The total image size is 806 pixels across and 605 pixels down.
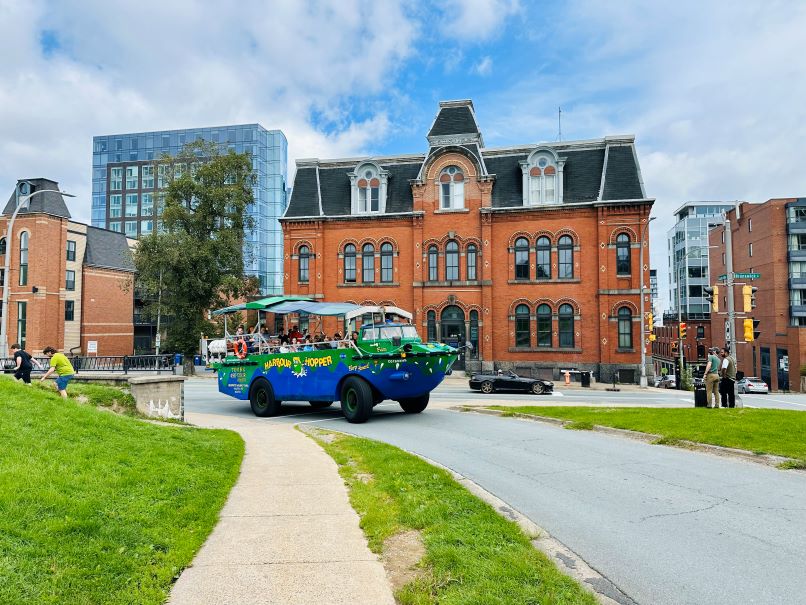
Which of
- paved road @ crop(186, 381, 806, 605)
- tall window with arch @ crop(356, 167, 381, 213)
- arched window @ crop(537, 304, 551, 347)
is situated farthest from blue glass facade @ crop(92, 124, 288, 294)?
paved road @ crop(186, 381, 806, 605)

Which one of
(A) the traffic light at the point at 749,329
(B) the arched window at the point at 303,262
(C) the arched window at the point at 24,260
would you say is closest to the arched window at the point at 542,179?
(B) the arched window at the point at 303,262

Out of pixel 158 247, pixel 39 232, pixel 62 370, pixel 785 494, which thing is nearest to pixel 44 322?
pixel 39 232

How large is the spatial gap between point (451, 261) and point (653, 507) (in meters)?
31.0

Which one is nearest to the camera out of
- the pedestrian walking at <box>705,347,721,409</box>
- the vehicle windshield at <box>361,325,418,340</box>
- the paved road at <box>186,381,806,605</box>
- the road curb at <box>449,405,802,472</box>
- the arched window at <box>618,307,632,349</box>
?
the paved road at <box>186,381,806,605</box>

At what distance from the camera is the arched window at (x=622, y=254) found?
115ft

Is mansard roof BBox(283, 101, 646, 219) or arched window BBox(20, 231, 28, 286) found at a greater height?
mansard roof BBox(283, 101, 646, 219)

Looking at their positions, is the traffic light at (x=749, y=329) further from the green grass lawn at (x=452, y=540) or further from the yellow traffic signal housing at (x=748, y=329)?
the green grass lawn at (x=452, y=540)

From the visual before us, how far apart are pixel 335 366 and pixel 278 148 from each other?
79.0 meters

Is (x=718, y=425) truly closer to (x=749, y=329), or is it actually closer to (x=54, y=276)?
(x=749, y=329)

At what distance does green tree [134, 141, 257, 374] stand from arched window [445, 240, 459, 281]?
1384 cm

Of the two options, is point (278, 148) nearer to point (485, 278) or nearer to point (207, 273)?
point (207, 273)

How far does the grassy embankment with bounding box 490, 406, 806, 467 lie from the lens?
10.6 m

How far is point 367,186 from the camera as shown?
129 feet

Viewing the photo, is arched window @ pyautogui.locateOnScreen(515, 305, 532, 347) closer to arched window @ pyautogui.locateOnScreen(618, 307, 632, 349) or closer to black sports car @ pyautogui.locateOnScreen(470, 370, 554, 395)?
arched window @ pyautogui.locateOnScreen(618, 307, 632, 349)
